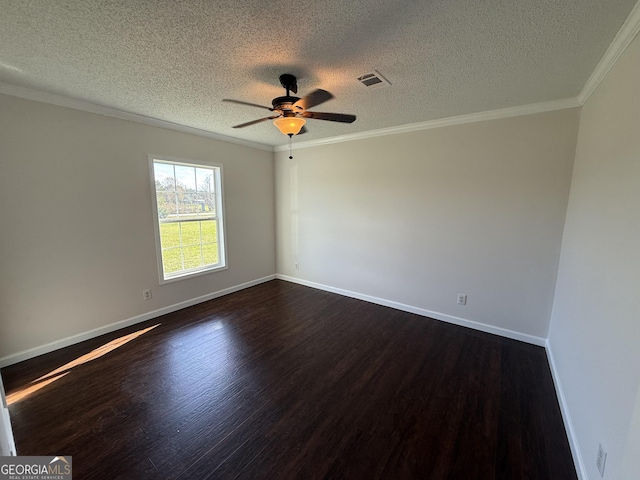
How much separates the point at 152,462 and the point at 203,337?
142cm

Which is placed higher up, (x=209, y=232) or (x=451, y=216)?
(x=451, y=216)

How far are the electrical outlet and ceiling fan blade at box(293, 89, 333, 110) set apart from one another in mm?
2436

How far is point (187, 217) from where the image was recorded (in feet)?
12.0

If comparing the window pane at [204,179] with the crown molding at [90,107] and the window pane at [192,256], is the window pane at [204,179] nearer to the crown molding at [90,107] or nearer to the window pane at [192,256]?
the crown molding at [90,107]

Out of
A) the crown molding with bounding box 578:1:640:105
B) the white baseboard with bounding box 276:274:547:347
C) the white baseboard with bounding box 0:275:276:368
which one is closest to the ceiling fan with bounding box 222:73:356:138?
the crown molding with bounding box 578:1:640:105

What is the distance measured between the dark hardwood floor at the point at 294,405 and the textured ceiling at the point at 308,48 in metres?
2.49

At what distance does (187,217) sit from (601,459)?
430cm

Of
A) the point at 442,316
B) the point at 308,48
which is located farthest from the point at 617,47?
the point at 442,316

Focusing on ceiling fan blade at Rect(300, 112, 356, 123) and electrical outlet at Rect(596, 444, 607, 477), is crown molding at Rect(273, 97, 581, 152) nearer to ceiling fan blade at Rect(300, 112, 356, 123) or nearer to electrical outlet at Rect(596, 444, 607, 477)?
ceiling fan blade at Rect(300, 112, 356, 123)

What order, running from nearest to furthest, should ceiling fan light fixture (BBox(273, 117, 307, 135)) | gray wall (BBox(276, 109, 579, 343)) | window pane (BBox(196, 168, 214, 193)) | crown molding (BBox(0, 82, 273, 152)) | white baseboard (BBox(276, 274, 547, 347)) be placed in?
ceiling fan light fixture (BBox(273, 117, 307, 135)) < crown molding (BBox(0, 82, 273, 152)) < gray wall (BBox(276, 109, 579, 343)) < white baseboard (BBox(276, 274, 547, 347)) < window pane (BBox(196, 168, 214, 193))

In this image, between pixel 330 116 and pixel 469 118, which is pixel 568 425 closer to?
pixel 330 116

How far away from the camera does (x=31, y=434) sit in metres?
1.65

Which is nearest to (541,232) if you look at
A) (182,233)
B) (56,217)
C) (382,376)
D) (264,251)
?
(382,376)

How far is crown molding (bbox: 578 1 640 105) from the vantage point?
1343 mm
